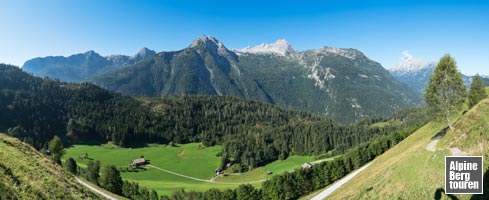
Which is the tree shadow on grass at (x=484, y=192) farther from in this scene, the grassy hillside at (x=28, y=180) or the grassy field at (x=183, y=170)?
the grassy field at (x=183, y=170)

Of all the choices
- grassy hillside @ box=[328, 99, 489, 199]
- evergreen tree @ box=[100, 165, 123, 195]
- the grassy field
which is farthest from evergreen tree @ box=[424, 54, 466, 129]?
evergreen tree @ box=[100, 165, 123, 195]

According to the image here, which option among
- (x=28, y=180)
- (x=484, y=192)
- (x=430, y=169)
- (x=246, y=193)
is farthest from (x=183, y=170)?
(x=484, y=192)

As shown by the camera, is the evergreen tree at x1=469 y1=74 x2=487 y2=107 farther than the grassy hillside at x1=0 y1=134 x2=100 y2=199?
Yes

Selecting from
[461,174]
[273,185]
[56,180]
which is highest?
[461,174]

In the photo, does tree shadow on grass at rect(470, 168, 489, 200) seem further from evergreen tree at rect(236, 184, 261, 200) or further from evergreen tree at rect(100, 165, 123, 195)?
evergreen tree at rect(100, 165, 123, 195)

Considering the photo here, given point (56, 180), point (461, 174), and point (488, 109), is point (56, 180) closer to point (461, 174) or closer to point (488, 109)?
point (461, 174)

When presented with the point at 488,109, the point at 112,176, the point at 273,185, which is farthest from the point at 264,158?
the point at 488,109

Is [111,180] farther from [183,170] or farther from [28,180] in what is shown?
[28,180]
